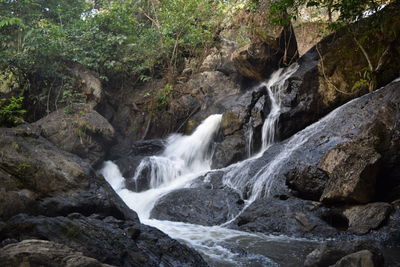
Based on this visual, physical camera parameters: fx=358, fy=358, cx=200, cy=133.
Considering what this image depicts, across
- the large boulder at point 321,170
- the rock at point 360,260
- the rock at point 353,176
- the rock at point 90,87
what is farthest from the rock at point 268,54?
the rock at point 360,260

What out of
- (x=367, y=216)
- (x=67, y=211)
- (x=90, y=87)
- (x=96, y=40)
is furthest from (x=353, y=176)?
(x=96, y=40)

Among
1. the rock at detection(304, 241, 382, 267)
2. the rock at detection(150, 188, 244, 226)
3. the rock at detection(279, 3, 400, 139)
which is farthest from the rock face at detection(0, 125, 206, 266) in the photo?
the rock at detection(279, 3, 400, 139)

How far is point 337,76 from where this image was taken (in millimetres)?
11164

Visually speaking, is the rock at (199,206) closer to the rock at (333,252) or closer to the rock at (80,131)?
the rock at (333,252)

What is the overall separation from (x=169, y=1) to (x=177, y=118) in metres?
5.76

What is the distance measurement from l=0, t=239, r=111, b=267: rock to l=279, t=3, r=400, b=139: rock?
893 centimetres

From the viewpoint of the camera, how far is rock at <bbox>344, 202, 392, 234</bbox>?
20.7 ft

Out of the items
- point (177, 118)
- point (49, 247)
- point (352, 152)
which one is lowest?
point (49, 247)

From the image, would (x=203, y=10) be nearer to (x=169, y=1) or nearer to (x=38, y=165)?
(x=169, y=1)

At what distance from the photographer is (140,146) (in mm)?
14078

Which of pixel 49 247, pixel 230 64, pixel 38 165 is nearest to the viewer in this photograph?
pixel 49 247

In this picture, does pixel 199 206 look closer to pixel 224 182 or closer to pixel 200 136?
pixel 224 182

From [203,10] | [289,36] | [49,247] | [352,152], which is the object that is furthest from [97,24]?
[49,247]

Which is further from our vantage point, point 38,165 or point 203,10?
point 203,10
